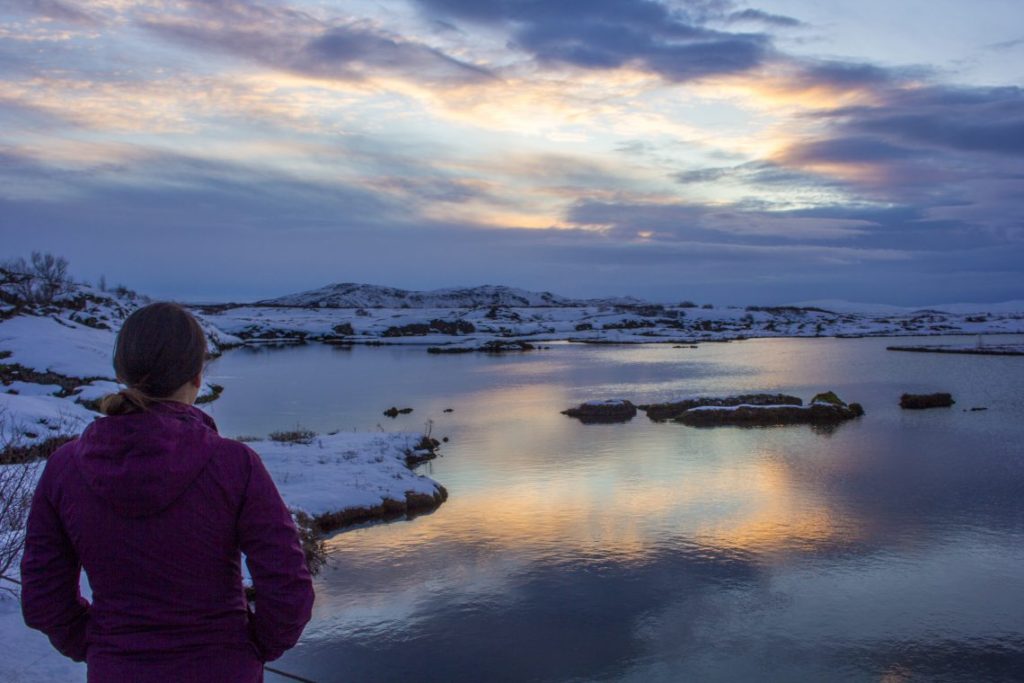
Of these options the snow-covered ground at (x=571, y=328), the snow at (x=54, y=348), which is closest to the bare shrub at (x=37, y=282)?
the snow at (x=54, y=348)

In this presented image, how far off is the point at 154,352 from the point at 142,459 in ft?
1.12

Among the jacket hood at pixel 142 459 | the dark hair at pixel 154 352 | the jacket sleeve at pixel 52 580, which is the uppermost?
the dark hair at pixel 154 352

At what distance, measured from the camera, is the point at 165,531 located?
7.45ft

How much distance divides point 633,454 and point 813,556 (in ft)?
30.9

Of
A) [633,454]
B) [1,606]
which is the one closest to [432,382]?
[633,454]

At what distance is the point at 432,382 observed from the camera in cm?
4422

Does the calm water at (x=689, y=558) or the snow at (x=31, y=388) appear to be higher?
the snow at (x=31, y=388)

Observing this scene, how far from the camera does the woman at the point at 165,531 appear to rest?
2.23m

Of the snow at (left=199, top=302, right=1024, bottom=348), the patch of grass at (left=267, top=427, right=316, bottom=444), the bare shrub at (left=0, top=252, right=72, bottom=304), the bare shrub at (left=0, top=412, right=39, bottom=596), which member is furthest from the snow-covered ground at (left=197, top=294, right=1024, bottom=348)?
the bare shrub at (left=0, top=412, right=39, bottom=596)

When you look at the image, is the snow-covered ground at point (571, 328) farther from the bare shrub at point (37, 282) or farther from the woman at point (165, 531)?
the woman at point (165, 531)

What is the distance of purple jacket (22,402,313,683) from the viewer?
2227 mm

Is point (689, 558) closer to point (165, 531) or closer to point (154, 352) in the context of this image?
point (165, 531)

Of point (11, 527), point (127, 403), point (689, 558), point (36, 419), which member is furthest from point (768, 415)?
point (127, 403)

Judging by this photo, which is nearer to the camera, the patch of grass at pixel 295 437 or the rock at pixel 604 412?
the patch of grass at pixel 295 437
